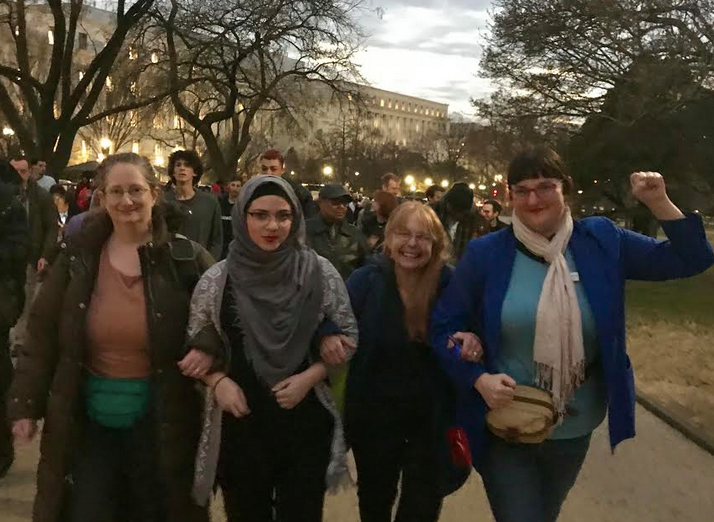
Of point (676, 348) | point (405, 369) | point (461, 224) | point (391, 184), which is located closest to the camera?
point (405, 369)

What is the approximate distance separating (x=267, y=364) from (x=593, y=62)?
15.5 metres

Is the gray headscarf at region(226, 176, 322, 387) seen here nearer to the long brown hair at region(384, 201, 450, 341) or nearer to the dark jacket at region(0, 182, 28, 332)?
the long brown hair at region(384, 201, 450, 341)

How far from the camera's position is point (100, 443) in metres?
2.87

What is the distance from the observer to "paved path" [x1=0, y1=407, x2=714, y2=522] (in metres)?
4.30

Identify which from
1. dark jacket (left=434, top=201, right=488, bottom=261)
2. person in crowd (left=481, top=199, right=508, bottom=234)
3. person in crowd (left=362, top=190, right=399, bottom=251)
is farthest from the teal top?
person in crowd (left=481, top=199, right=508, bottom=234)

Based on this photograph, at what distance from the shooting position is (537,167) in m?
2.70

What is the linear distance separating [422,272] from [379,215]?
386cm

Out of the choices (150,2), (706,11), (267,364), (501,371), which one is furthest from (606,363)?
(150,2)

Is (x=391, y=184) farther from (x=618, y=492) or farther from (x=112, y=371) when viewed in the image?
(x=112, y=371)

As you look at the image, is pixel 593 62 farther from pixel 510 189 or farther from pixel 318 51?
pixel 510 189

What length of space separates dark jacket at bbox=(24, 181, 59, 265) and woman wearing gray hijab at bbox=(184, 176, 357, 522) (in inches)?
183

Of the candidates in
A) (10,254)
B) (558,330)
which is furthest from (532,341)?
(10,254)

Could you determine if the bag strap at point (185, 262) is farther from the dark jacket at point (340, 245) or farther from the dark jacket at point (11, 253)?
the dark jacket at point (340, 245)

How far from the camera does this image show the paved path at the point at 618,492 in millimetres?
4305
